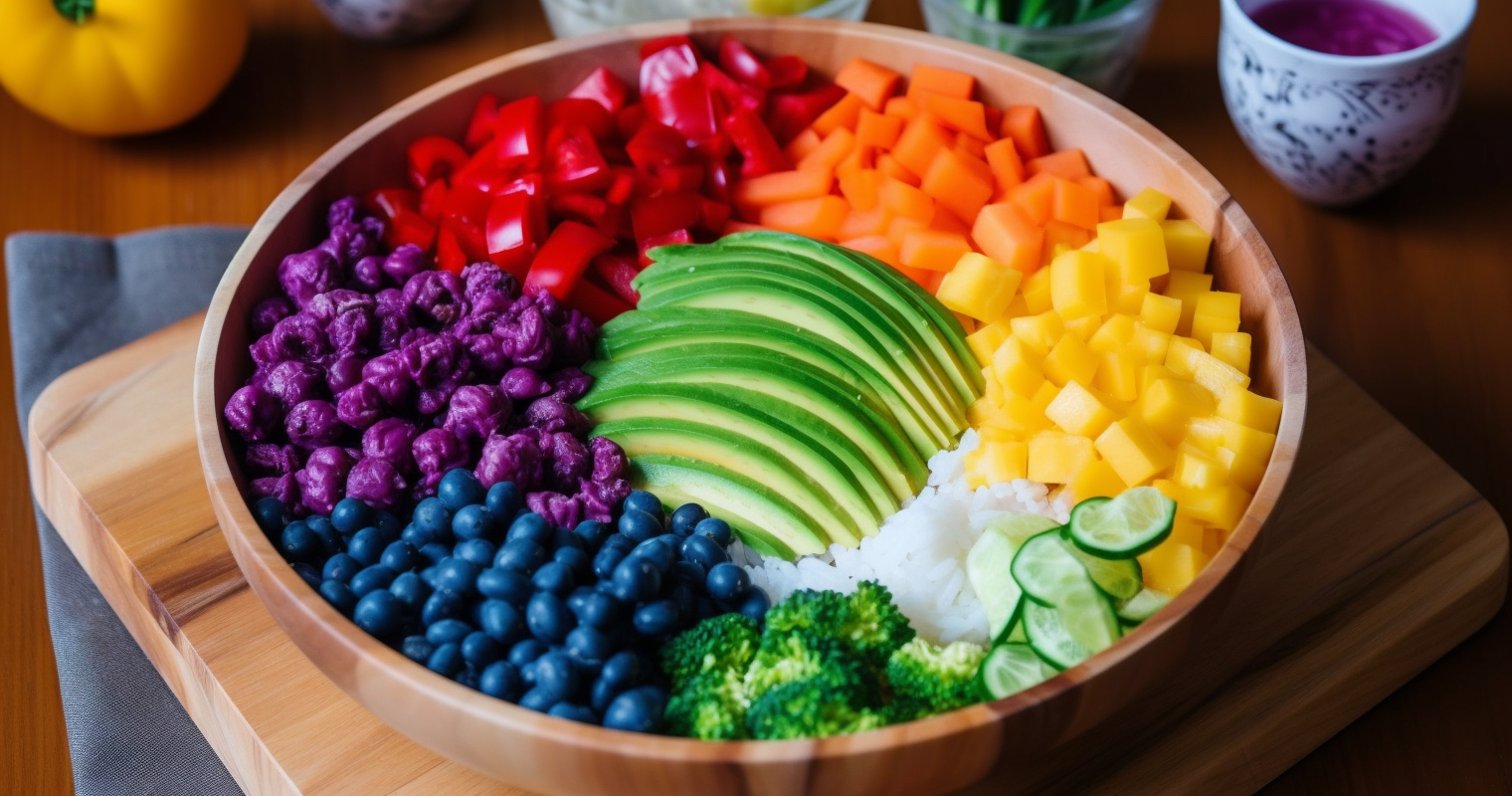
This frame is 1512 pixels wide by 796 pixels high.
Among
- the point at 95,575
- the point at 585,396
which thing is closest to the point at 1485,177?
the point at 585,396

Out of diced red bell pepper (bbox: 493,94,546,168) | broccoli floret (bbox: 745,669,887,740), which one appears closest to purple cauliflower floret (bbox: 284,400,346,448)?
diced red bell pepper (bbox: 493,94,546,168)

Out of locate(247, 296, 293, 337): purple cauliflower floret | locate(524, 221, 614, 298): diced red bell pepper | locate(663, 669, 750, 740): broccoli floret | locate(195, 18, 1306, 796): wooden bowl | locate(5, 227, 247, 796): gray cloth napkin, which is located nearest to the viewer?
locate(195, 18, 1306, 796): wooden bowl

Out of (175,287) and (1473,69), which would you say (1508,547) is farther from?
(175,287)

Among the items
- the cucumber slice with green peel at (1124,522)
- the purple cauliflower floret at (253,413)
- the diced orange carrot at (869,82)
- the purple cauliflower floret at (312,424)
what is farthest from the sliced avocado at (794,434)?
the diced orange carrot at (869,82)

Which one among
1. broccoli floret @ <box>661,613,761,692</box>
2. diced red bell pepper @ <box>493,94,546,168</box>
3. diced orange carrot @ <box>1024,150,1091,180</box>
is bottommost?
broccoli floret @ <box>661,613,761,692</box>

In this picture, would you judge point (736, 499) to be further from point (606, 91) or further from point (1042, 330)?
point (606, 91)

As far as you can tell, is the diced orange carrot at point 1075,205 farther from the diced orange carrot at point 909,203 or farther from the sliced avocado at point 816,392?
the sliced avocado at point 816,392

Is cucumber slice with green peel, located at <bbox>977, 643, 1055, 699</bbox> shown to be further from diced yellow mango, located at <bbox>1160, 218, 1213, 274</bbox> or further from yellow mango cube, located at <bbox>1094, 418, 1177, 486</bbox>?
diced yellow mango, located at <bbox>1160, 218, 1213, 274</bbox>
